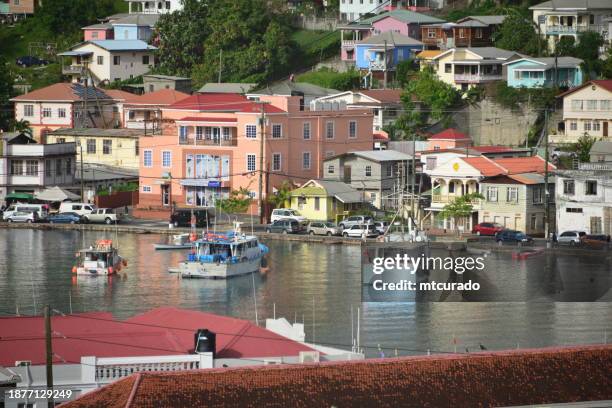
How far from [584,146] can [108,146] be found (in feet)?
35.5

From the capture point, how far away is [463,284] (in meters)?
31.1

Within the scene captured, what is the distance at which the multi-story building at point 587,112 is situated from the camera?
42.0m

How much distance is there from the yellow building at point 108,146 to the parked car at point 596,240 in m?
12.4

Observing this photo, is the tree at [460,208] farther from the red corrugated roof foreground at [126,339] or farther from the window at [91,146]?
the red corrugated roof foreground at [126,339]

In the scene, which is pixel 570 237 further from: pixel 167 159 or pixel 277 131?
pixel 167 159

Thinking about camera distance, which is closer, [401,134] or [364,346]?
[364,346]

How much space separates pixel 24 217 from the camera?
39.2 meters

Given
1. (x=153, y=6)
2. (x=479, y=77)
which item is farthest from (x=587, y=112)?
(x=153, y=6)

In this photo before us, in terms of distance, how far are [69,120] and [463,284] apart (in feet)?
58.6

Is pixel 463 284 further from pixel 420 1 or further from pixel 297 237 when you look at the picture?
pixel 420 1

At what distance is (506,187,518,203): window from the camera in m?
37.1

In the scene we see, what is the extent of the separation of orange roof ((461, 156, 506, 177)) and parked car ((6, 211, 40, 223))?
843cm

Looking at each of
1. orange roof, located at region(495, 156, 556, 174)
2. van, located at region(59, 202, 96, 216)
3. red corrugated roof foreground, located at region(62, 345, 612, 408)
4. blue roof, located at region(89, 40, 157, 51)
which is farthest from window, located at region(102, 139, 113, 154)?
red corrugated roof foreground, located at region(62, 345, 612, 408)

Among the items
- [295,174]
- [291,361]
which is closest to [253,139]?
[295,174]
